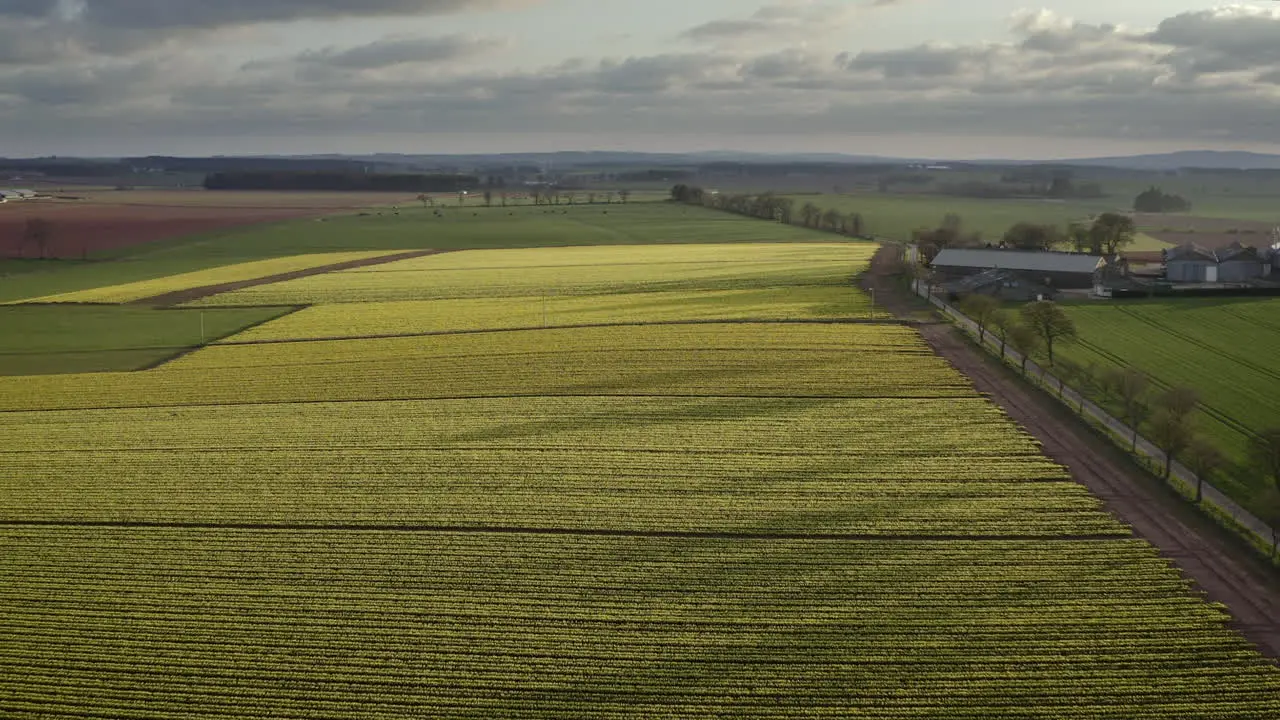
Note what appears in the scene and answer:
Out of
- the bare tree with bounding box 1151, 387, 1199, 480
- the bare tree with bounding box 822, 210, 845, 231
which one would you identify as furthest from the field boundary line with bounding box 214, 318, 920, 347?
the bare tree with bounding box 822, 210, 845, 231

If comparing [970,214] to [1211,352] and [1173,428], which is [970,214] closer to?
[1211,352]

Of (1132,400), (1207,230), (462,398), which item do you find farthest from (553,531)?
(1207,230)

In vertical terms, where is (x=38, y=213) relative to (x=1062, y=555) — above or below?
above

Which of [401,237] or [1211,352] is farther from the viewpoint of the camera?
[401,237]

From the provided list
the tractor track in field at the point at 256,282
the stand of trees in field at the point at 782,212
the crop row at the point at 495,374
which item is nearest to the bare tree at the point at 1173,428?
the crop row at the point at 495,374

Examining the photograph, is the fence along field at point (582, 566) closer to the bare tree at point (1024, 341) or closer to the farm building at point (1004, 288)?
the bare tree at point (1024, 341)

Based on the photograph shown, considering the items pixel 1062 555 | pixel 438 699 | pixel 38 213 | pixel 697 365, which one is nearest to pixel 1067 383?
pixel 697 365

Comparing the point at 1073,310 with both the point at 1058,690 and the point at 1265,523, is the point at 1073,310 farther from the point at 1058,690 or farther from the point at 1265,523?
the point at 1058,690
